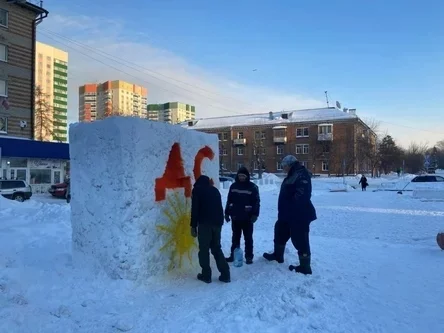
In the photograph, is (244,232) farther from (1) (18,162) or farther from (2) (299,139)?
(2) (299,139)

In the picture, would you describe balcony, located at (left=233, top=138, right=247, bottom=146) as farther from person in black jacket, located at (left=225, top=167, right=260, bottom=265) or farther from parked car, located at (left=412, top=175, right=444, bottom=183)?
person in black jacket, located at (left=225, top=167, right=260, bottom=265)

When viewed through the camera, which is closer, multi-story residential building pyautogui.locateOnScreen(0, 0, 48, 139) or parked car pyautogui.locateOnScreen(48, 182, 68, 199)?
parked car pyautogui.locateOnScreen(48, 182, 68, 199)

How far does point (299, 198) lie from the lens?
6.73m

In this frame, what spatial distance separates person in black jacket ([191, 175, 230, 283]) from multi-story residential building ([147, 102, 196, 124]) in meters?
70.9

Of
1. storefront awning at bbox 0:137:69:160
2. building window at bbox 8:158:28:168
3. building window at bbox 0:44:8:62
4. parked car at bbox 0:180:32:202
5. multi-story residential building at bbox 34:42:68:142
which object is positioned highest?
multi-story residential building at bbox 34:42:68:142

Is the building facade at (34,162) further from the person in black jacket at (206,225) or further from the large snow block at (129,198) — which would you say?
the person in black jacket at (206,225)

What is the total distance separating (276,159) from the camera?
234 feet

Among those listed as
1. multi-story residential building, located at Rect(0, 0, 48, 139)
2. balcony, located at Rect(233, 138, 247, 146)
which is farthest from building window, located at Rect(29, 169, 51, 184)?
balcony, located at Rect(233, 138, 247, 146)

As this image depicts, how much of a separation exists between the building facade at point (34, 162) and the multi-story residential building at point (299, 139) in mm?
34188

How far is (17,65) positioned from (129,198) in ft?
101

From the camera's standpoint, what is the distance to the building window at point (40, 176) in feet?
104

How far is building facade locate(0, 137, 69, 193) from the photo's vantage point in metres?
28.8

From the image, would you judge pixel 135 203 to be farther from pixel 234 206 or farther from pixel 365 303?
pixel 365 303

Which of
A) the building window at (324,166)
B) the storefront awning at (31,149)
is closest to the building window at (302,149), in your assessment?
the building window at (324,166)
